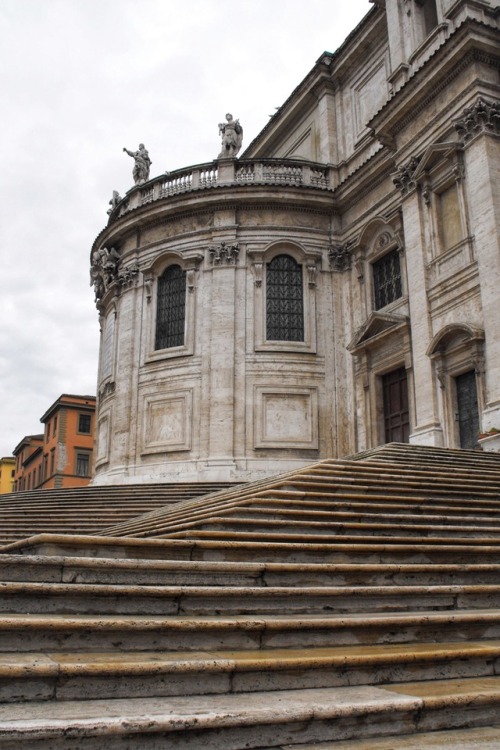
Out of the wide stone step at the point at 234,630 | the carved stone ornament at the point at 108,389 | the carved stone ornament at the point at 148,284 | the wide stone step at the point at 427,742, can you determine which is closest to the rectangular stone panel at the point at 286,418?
the carved stone ornament at the point at 148,284

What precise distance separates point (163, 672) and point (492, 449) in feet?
35.8

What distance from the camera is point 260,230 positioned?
72.0 feet

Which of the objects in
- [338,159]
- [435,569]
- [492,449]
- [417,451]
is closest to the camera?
[435,569]

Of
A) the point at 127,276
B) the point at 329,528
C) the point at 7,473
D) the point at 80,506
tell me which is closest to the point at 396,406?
the point at 80,506

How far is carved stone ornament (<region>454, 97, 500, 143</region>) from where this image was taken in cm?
1523

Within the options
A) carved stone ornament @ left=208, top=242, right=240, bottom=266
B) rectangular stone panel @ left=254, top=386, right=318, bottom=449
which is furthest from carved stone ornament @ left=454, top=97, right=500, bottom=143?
rectangular stone panel @ left=254, top=386, right=318, bottom=449

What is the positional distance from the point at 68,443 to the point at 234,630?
49.8 meters

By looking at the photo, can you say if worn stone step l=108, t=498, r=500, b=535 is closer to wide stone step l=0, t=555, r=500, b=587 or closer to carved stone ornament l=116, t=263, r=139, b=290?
wide stone step l=0, t=555, r=500, b=587

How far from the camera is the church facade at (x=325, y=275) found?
1576cm

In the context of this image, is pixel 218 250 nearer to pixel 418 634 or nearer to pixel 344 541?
pixel 344 541

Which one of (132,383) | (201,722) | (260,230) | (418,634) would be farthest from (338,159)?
(201,722)

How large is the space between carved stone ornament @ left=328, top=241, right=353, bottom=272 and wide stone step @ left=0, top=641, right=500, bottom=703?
1815 centimetres

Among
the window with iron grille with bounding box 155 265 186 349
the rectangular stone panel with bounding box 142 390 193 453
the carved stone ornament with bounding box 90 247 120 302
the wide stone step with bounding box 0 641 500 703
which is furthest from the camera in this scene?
the carved stone ornament with bounding box 90 247 120 302

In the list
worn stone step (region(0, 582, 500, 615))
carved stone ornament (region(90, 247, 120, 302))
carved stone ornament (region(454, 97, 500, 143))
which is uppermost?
carved stone ornament (region(90, 247, 120, 302))
